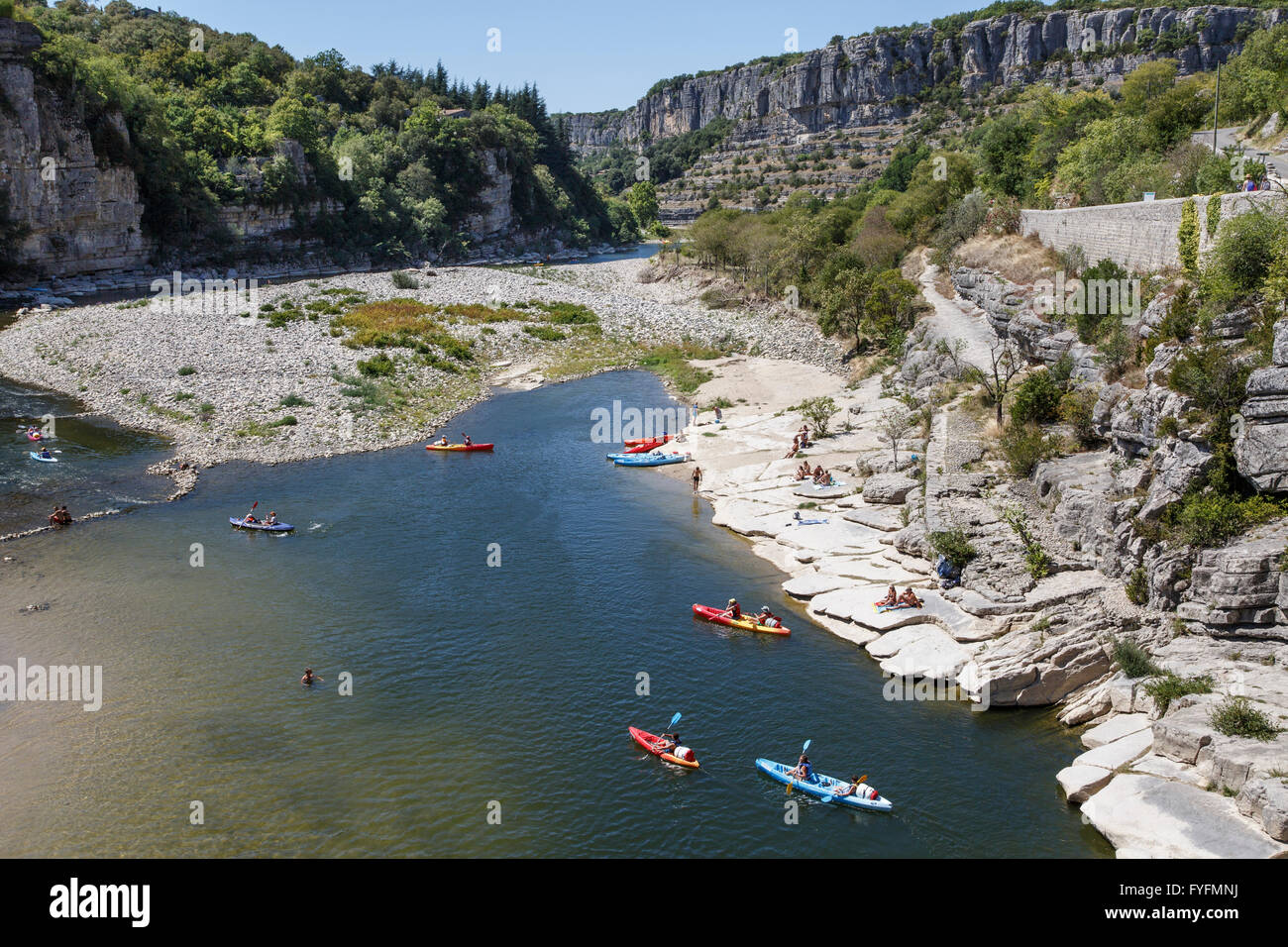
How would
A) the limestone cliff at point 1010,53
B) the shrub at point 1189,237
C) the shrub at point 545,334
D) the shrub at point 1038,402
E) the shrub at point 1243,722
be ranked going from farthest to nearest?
the limestone cliff at point 1010,53 → the shrub at point 545,334 → the shrub at point 1038,402 → the shrub at point 1189,237 → the shrub at point 1243,722

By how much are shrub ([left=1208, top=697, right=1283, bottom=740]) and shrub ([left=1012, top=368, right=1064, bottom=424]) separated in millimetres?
16400

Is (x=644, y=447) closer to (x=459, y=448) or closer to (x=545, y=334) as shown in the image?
(x=459, y=448)

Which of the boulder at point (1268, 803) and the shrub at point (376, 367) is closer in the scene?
the boulder at point (1268, 803)

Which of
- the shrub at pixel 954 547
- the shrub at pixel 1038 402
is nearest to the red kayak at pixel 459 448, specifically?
the shrub at pixel 954 547

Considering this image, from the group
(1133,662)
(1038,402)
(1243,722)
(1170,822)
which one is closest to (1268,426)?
(1133,662)

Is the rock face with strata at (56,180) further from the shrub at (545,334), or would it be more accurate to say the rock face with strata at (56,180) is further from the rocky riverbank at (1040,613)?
the rocky riverbank at (1040,613)

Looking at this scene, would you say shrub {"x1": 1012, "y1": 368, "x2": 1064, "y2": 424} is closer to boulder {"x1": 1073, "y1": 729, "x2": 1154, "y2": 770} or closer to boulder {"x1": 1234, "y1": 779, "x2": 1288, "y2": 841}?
boulder {"x1": 1073, "y1": 729, "x2": 1154, "y2": 770}

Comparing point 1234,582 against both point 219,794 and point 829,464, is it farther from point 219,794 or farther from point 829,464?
point 219,794

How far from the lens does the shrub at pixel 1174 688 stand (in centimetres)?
2261

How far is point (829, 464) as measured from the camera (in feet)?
141

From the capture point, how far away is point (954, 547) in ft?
99.9

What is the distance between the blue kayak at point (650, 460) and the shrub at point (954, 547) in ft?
59.0

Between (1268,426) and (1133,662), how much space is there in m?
7.54
